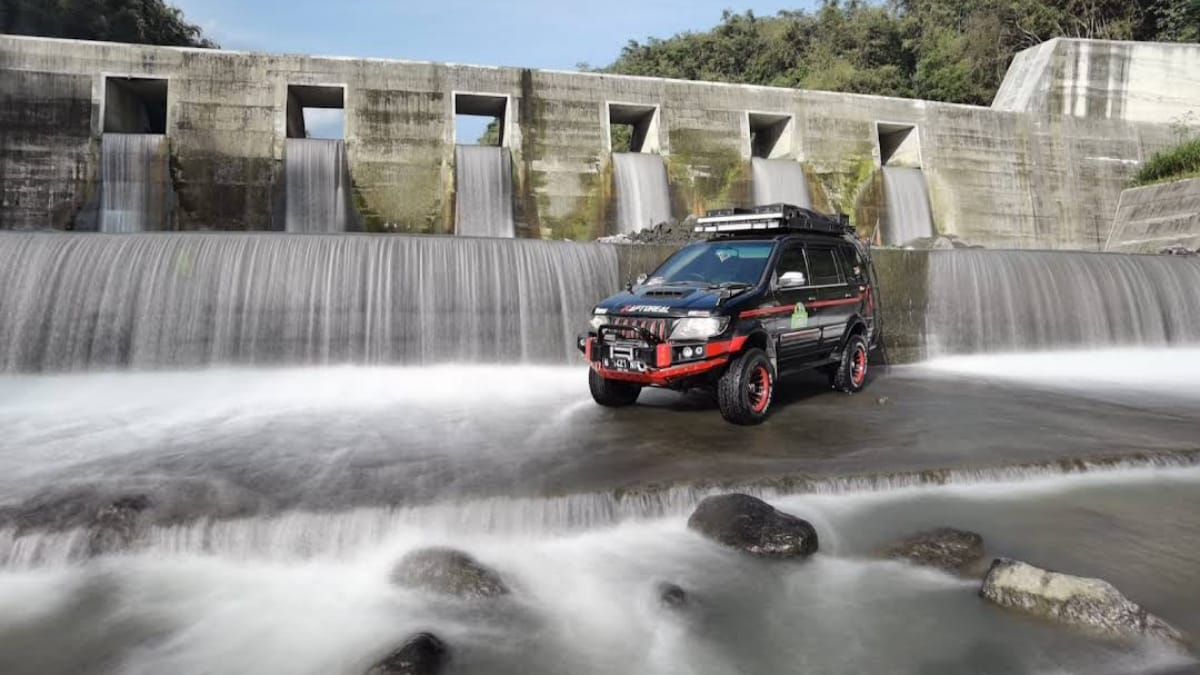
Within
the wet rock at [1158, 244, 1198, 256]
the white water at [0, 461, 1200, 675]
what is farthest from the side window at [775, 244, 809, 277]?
the wet rock at [1158, 244, 1198, 256]

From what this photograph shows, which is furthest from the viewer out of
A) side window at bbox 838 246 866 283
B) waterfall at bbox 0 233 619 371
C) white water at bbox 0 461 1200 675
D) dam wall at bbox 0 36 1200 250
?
dam wall at bbox 0 36 1200 250

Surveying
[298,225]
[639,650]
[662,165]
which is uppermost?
[662,165]

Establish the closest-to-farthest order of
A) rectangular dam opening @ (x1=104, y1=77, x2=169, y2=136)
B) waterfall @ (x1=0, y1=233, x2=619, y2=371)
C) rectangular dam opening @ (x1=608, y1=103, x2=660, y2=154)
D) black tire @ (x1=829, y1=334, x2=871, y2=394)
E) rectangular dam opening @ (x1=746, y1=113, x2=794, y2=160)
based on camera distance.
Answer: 1. black tire @ (x1=829, y1=334, x2=871, y2=394)
2. waterfall @ (x1=0, y1=233, x2=619, y2=371)
3. rectangular dam opening @ (x1=104, y1=77, x2=169, y2=136)
4. rectangular dam opening @ (x1=608, y1=103, x2=660, y2=154)
5. rectangular dam opening @ (x1=746, y1=113, x2=794, y2=160)

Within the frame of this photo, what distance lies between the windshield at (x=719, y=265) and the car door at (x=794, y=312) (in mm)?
244

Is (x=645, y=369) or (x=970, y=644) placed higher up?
(x=645, y=369)

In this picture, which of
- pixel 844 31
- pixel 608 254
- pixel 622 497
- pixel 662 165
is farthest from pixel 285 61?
pixel 844 31

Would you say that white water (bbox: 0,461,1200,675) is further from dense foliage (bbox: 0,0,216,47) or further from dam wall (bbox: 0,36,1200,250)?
dense foliage (bbox: 0,0,216,47)

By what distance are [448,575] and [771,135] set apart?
23275mm

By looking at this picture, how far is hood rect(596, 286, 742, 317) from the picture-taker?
6605 mm

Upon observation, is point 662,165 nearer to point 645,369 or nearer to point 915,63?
point 645,369

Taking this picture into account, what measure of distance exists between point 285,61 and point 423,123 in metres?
3.86

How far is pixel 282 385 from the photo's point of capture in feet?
31.3

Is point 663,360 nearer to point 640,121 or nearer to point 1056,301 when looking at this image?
point 1056,301

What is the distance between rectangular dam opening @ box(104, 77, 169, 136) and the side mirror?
18.5 metres
